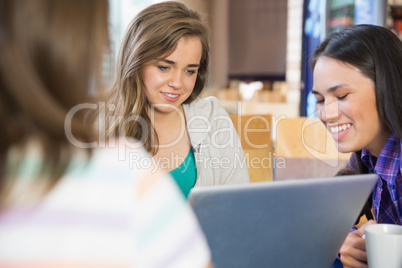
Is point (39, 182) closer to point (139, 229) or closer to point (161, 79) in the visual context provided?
point (139, 229)

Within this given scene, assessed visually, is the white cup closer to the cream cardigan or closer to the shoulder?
the cream cardigan

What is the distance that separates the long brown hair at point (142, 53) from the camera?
1.60m

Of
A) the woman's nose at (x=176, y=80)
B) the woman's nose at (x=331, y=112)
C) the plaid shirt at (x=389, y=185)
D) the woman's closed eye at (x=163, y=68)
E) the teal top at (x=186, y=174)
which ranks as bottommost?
the teal top at (x=186, y=174)

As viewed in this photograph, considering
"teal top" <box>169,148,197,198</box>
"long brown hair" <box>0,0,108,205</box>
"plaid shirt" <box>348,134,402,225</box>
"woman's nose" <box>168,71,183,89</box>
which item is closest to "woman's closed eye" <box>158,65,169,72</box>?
"woman's nose" <box>168,71,183,89</box>

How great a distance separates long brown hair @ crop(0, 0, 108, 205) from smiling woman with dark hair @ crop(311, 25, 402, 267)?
94cm

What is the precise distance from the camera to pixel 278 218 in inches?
27.0

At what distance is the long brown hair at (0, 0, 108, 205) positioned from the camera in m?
0.38

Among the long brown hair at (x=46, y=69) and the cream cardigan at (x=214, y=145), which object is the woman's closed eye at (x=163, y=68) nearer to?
the cream cardigan at (x=214, y=145)

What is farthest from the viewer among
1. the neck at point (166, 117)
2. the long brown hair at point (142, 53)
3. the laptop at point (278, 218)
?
the neck at point (166, 117)

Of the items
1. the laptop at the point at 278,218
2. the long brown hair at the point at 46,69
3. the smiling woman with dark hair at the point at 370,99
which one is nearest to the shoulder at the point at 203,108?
the smiling woman with dark hair at the point at 370,99

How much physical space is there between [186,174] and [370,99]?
29.6 inches

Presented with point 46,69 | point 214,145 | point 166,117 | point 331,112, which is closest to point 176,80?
point 166,117

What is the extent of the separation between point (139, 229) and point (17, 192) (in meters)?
0.11

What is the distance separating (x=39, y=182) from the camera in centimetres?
Answer: 40
